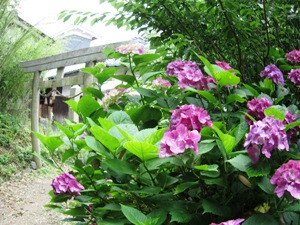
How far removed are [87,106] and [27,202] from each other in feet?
9.94

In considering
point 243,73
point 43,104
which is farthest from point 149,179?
point 43,104

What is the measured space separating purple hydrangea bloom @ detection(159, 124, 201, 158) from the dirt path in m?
2.57

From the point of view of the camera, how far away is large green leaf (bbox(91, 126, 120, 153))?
24.9 inches

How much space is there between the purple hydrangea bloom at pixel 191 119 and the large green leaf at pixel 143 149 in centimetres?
7

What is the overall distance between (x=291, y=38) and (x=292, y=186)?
92 centimetres

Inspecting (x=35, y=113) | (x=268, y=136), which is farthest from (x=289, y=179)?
(x=35, y=113)

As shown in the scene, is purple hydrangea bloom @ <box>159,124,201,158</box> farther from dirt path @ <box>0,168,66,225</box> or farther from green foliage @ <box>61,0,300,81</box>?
dirt path @ <box>0,168,66,225</box>

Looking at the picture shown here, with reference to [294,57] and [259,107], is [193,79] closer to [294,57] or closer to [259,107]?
[259,107]

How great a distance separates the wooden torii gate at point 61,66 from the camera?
344 cm

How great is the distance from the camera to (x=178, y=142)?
56 cm

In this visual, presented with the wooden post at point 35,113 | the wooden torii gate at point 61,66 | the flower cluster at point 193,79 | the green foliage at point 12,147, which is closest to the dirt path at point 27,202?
the green foliage at point 12,147

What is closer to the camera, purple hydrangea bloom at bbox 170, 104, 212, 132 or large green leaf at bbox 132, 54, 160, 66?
purple hydrangea bloom at bbox 170, 104, 212, 132

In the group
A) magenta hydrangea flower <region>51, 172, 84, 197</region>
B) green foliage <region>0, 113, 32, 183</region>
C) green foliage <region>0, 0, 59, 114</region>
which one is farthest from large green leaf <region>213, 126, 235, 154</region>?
green foliage <region>0, 0, 59, 114</region>

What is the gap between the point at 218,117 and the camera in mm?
870
